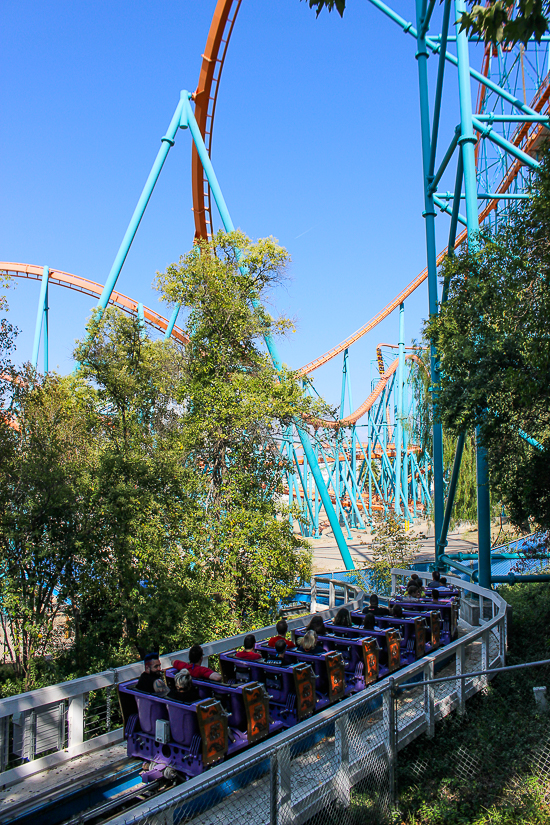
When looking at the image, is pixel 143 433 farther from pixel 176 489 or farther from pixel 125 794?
pixel 125 794

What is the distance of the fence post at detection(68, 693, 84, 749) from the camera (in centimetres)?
409

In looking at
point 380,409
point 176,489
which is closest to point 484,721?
point 176,489

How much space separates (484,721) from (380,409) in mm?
26284

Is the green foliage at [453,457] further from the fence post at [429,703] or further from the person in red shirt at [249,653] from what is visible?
the person in red shirt at [249,653]

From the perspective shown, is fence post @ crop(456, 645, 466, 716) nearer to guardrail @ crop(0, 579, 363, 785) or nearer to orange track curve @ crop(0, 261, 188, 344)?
guardrail @ crop(0, 579, 363, 785)

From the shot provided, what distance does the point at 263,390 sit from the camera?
792 cm

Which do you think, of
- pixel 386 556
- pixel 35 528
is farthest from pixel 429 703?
pixel 386 556

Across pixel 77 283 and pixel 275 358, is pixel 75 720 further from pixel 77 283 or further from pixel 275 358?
pixel 77 283

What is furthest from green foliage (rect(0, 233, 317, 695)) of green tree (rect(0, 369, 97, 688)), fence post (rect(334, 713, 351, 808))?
fence post (rect(334, 713, 351, 808))

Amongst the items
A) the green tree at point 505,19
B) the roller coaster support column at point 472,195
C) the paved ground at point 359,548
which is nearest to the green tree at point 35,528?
the green tree at point 505,19

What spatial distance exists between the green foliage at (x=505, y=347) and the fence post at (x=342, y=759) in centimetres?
340

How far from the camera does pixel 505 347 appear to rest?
6352mm

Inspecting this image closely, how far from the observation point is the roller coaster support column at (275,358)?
363 inches

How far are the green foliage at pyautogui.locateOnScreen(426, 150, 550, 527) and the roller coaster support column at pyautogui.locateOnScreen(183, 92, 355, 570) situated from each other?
8.20 feet
